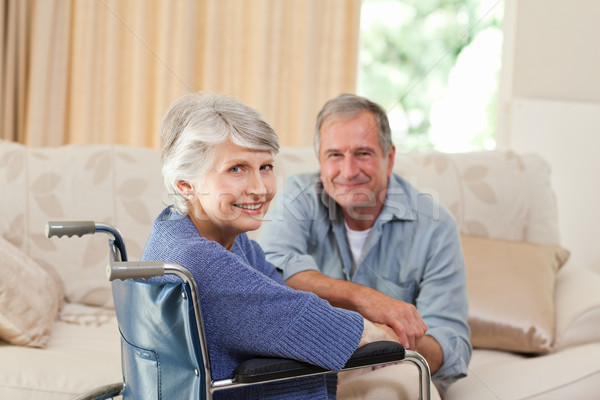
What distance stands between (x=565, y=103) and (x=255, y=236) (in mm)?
1439

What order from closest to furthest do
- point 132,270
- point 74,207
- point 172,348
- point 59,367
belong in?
point 132,270 < point 172,348 < point 59,367 < point 74,207

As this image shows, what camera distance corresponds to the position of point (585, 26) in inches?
94.3

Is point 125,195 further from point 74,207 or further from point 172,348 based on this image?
point 172,348

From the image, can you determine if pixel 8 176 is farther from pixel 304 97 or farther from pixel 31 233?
pixel 304 97

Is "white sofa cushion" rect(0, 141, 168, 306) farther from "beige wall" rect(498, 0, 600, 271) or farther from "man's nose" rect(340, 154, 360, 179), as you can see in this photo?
"beige wall" rect(498, 0, 600, 271)

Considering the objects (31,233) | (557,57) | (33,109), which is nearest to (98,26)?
(33,109)

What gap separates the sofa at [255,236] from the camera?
4.44 feet

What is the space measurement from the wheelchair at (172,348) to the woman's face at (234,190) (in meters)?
0.14

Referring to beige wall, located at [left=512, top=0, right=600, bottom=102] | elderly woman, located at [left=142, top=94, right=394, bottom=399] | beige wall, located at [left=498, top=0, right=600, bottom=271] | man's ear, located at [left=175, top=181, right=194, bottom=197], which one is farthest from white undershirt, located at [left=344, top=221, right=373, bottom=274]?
beige wall, located at [left=512, top=0, right=600, bottom=102]

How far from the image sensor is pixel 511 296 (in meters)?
1.61

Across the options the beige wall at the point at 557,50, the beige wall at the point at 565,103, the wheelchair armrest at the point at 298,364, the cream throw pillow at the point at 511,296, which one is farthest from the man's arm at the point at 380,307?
the beige wall at the point at 557,50

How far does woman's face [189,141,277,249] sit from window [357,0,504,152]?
5.90ft

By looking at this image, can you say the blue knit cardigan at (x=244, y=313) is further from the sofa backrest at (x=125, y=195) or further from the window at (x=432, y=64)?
the window at (x=432, y=64)

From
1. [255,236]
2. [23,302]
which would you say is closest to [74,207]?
[23,302]
